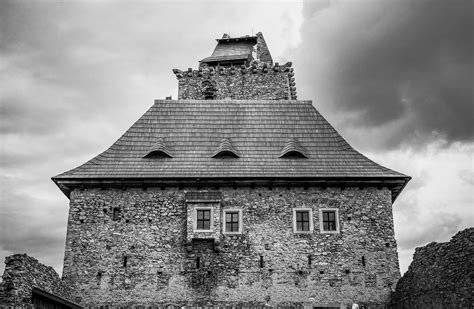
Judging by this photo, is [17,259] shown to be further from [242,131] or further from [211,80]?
[211,80]

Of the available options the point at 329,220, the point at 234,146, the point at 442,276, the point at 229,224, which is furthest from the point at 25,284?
the point at 442,276

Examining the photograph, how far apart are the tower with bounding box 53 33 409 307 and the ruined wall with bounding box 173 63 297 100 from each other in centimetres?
754

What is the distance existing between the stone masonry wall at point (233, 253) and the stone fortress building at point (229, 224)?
4 cm

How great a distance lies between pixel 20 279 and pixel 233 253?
828 cm

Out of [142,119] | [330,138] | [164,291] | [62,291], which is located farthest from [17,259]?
[330,138]

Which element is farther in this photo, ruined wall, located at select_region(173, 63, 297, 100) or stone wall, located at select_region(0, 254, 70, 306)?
ruined wall, located at select_region(173, 63, 297, 100)

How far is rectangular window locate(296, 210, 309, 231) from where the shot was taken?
20.5 meters

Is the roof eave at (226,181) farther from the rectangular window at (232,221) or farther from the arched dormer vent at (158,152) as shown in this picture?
the arched dormer vent at (158,152)

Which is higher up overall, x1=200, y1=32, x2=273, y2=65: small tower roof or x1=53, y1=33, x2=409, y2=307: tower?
x1=200, y1=32, x2=273, y2=65: small tower roof

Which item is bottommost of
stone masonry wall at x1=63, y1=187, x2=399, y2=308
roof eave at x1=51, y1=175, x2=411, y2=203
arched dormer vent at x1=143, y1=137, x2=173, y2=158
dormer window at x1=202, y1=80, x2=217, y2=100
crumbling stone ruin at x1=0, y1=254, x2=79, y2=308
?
crumbling stone ruin at x1=0, y1=254, x2=79, y2=308

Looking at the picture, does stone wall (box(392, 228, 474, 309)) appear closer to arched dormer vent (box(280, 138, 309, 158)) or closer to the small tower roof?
arched dormer vent (box(280, 138, 309, 158))

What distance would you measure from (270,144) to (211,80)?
366 inches

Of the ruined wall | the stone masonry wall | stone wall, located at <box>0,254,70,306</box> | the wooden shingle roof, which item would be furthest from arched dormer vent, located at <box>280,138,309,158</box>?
stone wall, located at <box>0,254,70,306</box>

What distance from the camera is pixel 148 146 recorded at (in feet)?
74.0
